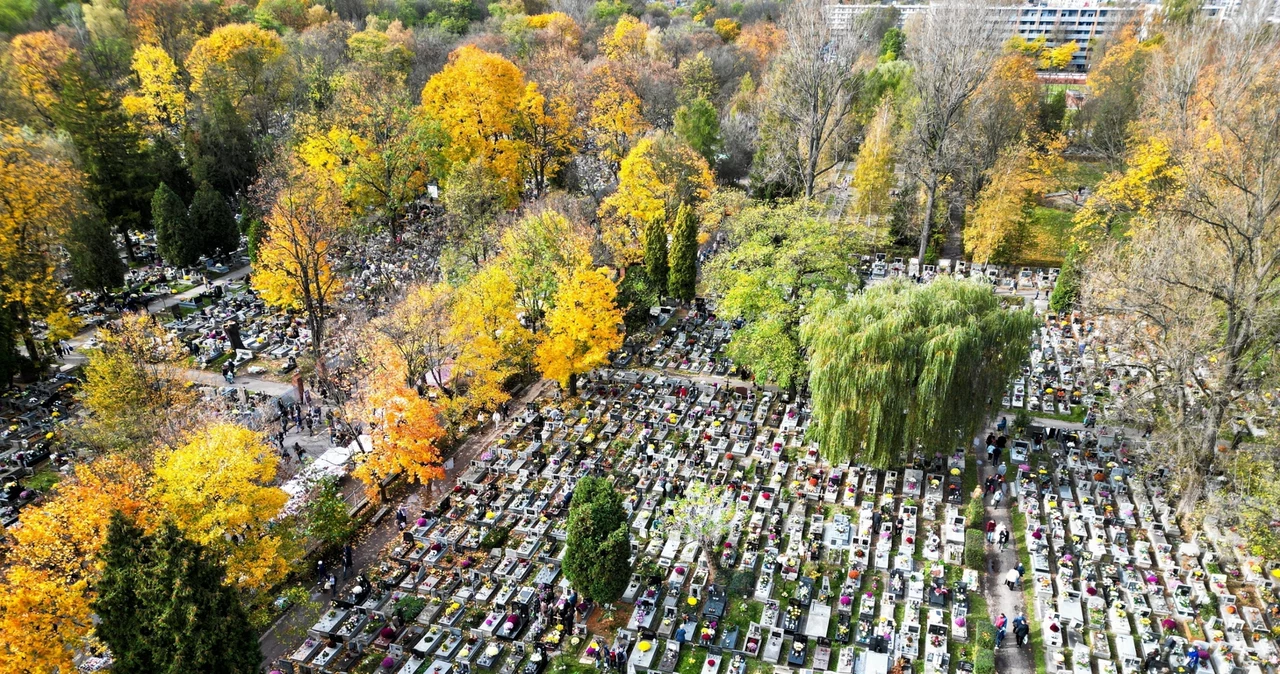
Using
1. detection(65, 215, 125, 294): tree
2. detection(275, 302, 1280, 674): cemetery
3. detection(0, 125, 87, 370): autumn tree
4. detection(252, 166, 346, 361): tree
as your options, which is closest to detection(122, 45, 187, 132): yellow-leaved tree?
detection(65, 215, 125, 294): tree

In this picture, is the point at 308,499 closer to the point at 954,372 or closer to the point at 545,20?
the point at 954,372

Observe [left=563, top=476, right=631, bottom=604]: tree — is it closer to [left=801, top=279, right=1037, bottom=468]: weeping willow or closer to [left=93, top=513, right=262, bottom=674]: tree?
[left=93, top=513, right=262, bottom=674]: tree

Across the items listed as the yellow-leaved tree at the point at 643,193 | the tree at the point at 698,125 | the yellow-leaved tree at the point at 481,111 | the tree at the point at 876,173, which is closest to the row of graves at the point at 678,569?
the yellow-leaved tree at the point at 643,193

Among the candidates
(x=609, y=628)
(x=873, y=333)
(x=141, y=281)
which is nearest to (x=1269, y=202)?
(x=873, y=333)

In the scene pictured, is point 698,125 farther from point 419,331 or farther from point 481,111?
point 419,331

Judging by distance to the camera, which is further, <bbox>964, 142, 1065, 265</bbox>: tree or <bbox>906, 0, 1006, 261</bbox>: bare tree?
<bbox>964, 142, 1065, 265</bbox>: tree

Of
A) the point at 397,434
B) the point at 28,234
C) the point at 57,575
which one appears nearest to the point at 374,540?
the point at 397,434
